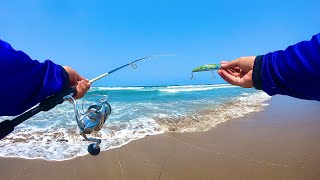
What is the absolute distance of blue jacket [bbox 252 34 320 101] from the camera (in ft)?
3.36

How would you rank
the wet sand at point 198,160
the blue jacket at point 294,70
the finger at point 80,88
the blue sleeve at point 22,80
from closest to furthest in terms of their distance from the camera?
the blue jacket at point 294,70, the blue sleeve at point 22,80, the finger at point 80,88, the wet sand at point 198,160

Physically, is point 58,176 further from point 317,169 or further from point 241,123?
point 241,123

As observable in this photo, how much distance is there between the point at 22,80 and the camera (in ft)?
4.19

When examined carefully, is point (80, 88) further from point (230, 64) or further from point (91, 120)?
point (230, 64)

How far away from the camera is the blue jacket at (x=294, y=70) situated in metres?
1.02

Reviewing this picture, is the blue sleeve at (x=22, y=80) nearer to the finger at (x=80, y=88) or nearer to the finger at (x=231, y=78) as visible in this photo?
the finger at (x=80, y=88)

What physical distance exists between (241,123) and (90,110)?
728 cm

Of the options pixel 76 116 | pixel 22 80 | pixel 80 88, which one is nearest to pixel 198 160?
pixel 80 88

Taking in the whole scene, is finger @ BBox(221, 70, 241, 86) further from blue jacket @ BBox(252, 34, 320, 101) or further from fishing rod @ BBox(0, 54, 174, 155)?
fishing rod @ BBox(0, 54, 174, 155)

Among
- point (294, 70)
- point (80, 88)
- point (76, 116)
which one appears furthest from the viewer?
point (80, 88)

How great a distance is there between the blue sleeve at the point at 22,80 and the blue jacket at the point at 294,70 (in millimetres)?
879

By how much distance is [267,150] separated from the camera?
5.64 metres

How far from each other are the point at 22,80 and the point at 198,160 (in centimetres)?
431

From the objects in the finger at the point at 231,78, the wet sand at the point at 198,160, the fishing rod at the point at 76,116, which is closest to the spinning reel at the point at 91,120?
the fishing rod at the point at 76,116
